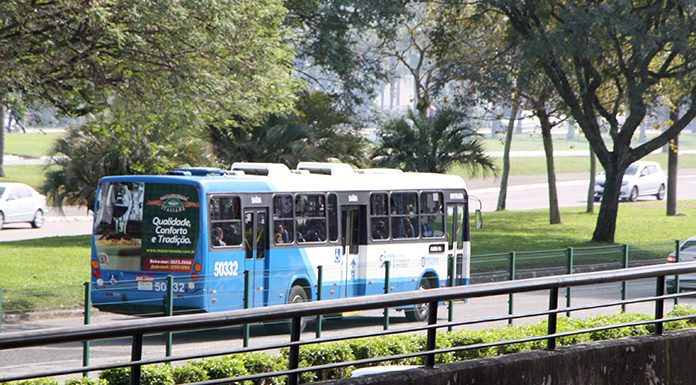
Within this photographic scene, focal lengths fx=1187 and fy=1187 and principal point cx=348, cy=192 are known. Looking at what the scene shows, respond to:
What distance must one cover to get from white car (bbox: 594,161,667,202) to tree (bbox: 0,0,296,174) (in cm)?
3631

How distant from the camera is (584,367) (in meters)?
8.57

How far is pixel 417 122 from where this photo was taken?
36.4m

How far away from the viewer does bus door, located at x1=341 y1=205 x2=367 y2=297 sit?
69.2 ft

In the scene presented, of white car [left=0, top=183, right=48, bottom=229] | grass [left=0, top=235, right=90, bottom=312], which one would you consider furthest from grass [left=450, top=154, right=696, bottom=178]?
grass [left=0, top=235, right=90, bottom=312]

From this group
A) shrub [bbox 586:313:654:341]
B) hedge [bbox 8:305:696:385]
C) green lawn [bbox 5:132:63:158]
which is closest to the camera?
hedge [bbox 8:305:696:385]

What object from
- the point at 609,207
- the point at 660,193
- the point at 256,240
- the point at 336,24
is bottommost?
the point at 256,240

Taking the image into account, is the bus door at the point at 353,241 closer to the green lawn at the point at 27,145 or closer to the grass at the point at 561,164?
the grass at the point at 561,164

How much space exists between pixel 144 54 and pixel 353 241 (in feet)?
16.5

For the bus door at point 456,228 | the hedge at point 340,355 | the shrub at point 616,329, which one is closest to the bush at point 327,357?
the hedge at point 340,355

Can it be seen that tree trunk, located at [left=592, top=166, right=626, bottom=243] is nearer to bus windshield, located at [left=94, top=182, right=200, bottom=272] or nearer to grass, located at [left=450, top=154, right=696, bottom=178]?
bus windshield, located at [left=94, top=182, right=200, bottom=272]

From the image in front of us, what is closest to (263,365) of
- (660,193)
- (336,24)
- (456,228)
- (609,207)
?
(456,228)

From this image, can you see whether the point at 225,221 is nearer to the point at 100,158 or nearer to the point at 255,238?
the point at 255,238

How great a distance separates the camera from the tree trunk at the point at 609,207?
115 ft

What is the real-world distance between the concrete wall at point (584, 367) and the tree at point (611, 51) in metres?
21.6
